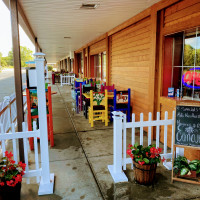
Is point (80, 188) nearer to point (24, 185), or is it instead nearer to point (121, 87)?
point (24, 185)

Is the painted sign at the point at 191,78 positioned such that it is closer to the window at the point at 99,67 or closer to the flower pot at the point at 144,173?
the flower pot at the point at 144,173

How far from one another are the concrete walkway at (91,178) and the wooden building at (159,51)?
85 centimetres

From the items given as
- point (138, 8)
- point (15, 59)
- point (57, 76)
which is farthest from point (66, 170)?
point (57, 76)

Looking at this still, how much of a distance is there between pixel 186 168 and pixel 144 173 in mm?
581

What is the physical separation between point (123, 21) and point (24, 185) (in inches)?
181

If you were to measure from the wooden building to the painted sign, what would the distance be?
0.02 metres

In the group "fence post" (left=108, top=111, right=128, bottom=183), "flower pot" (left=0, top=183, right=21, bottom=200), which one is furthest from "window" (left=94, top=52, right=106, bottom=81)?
"flower pot" (left=0, top=183, right=21, bottom=200)

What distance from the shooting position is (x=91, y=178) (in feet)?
9.15

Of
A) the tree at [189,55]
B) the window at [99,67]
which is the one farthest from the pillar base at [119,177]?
the window at [99,67]

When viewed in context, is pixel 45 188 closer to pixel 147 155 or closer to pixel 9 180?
pixel 9 180

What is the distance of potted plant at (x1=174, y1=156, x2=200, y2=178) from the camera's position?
2578 mm

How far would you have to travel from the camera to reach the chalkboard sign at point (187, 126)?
2564 mm

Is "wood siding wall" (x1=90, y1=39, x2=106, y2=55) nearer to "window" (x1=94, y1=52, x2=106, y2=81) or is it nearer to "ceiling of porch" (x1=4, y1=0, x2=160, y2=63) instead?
"window" (x1=94, y1=52, x2=106, y2=81)

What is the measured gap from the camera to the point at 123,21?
17.5 ft
